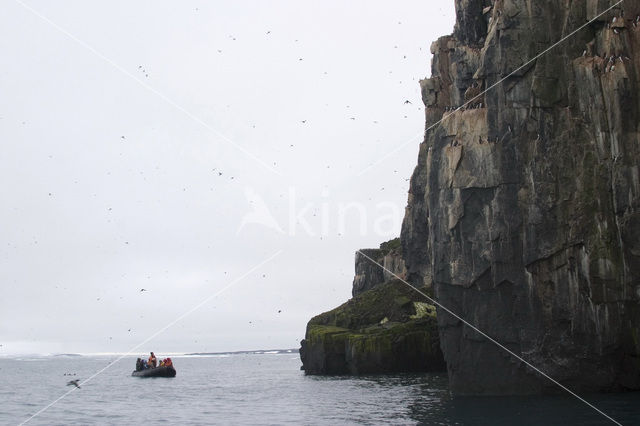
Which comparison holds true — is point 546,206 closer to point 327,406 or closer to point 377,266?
point 327,406

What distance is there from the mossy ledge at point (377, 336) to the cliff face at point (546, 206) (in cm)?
2770

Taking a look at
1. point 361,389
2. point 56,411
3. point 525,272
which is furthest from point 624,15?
point 56,411

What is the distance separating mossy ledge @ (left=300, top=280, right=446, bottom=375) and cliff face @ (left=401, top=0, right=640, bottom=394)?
1091 inches

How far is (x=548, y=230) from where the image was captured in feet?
165

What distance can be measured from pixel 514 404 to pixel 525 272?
29.3 feet

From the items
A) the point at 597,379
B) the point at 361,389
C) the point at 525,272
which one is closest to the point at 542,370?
the point at 597,379

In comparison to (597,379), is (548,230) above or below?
above

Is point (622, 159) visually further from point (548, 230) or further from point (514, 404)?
point (514, 404)

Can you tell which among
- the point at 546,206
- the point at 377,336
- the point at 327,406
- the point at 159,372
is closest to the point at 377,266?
the point at 377,336

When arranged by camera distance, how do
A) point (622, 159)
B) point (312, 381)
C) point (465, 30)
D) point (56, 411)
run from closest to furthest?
1. point (622, 159)
2. point (56, 411)
3. point (465, 30)
4. point (312, 381)

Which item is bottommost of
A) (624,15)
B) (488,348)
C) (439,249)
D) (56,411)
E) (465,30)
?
(56,411)

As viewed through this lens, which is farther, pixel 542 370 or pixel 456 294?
pixel 456 294

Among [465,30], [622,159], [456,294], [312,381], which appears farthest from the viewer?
[312,381]

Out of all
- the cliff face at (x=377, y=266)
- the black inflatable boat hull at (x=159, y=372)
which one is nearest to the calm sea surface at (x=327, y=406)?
the black inflatable boat hull at (x=159, y=372)
